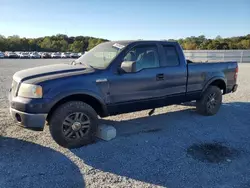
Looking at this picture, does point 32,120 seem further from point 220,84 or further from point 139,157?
point 220,84

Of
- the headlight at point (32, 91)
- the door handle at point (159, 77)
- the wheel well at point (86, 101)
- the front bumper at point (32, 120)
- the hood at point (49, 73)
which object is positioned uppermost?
the hood at point (49, 73)

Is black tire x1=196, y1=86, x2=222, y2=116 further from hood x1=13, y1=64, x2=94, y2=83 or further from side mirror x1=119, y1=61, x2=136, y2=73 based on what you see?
hood x1=13, y1=64, x2=94, y2=83

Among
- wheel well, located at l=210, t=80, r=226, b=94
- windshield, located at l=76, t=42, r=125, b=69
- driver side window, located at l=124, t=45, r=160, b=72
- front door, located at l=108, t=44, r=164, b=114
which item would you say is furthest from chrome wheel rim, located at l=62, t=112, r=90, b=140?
wheel well, located at l=210, t=80, r=226, b=94

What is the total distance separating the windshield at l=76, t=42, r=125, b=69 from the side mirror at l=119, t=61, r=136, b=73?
0.28 metres

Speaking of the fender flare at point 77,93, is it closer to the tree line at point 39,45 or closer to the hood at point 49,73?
the hood at point 49,73

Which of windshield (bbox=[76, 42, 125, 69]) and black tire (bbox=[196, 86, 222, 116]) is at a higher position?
windshield (bbox=[76, 42, 125, 69])

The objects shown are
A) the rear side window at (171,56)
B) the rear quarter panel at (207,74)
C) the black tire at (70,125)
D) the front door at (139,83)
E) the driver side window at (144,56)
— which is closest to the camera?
the black tire at (70,125)

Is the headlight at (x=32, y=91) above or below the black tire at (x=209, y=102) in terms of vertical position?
above

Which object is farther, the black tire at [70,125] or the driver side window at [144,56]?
the driver side window at [144,56]

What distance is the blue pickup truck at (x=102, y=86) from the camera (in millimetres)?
4277

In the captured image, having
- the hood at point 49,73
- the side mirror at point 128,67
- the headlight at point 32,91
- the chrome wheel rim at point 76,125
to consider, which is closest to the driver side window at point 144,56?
the side mirror at point 128,67

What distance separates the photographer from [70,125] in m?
4.55

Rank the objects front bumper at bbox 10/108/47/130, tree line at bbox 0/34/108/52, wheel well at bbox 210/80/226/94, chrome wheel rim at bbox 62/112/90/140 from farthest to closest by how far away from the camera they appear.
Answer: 1. tree line at bbox 0/34/108/52
2. wheel well at bbox 210/80/226/94
3. chrome wheel rim at bbox 62/112/90/140
4. front bumper at bbox 10/108/47/130

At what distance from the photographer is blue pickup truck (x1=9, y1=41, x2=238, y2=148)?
14.0ft
